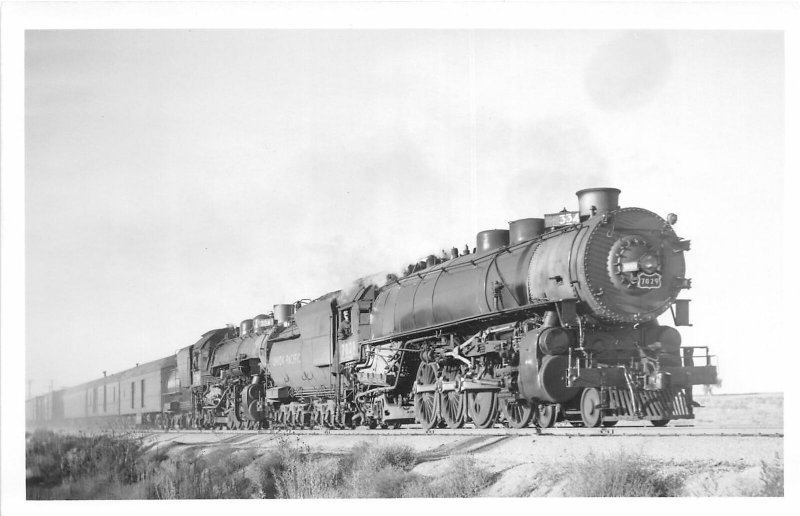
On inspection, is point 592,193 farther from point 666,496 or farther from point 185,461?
point 185,461

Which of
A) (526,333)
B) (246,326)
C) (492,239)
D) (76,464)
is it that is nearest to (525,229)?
(492,239)

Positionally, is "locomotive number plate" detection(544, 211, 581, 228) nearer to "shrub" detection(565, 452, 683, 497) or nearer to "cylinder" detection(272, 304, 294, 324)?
"shrub" detection(565, 452, 683, 497)

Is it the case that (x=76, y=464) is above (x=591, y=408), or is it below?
below

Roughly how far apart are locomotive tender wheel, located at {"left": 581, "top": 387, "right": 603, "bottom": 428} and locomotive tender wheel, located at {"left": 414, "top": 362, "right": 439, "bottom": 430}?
13.0 feet

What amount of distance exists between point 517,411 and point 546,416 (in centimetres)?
79

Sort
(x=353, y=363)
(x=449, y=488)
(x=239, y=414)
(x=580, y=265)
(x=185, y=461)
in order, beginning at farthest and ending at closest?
(x=239, y=414) → (x=353, y=363) → (x=185, y=461) → (x=580, y=265) → (x=449, y=488)

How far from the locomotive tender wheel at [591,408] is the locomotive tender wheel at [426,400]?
3965 millimetres

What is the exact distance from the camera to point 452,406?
1592 centimetres

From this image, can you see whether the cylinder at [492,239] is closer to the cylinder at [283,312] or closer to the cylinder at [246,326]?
the cylinder at [283,312]

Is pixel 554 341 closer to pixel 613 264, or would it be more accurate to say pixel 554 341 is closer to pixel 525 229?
pixel 613 264

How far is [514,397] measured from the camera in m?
13.7

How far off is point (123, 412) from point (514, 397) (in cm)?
2746

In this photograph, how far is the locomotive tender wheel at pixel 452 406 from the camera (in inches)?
609

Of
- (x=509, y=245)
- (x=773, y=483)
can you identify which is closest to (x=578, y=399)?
(x=509, y=245)
